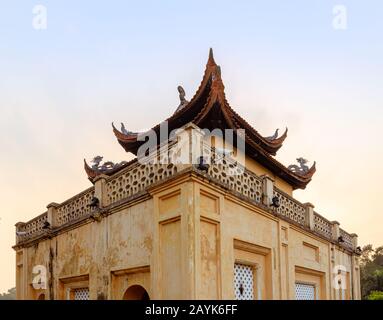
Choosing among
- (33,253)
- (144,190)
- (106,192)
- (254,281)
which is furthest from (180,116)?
(33,253)

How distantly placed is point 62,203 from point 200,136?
519 cm

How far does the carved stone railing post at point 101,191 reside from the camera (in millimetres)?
9227

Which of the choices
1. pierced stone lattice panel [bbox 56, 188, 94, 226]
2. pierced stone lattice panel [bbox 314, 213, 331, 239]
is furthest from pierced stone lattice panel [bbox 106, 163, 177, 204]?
pierced stone lattice panel [bbox 314, 213, 331, 239]

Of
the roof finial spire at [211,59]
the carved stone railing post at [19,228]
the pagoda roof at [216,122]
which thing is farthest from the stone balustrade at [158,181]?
the roof finial spire at [211,59]

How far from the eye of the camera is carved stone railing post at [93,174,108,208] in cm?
923

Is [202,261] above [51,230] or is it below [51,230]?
below

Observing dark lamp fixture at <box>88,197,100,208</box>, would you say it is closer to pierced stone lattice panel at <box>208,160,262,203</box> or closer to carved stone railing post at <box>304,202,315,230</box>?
pierced stone lattice panel at <box>208,160,262,203</box>

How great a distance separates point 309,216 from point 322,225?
4.80ft

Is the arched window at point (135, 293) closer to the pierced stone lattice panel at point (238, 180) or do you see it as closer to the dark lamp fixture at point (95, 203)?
the dark lamp fixture at point (95, 203)

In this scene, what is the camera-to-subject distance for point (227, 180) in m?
8.06

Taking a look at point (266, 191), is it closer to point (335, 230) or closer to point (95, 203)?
point (95, 203)
